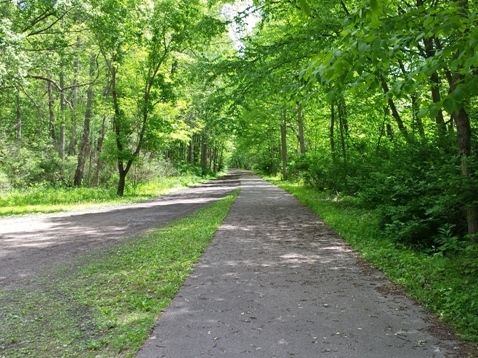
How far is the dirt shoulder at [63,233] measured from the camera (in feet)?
24.3

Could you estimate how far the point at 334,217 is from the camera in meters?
11.7

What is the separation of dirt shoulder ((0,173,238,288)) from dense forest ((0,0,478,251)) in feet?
15.0

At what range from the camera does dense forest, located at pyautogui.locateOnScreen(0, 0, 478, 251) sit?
132 inches

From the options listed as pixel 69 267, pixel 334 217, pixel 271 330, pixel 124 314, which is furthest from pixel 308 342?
pixel 334 217

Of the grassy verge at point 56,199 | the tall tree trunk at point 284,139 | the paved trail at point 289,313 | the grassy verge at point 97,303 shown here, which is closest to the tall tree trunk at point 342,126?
the paved trail at point 289,313

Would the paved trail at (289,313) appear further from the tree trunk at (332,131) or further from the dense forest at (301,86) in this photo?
the tree trunk at (332,131)

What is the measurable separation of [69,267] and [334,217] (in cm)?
755

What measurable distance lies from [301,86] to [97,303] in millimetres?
4337

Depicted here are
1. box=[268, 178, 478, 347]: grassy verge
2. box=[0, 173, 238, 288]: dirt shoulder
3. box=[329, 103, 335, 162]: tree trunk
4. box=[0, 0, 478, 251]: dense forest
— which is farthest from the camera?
box=[329, 103, 335, 162]: tree trunk

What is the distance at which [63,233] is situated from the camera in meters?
10.8

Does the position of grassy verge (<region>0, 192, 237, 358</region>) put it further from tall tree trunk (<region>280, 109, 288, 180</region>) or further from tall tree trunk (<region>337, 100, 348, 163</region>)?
tall tree trunk (<region>280, 109, 288, 180</region>)

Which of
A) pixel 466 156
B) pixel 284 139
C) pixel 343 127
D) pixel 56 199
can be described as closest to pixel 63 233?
pixel 56 199

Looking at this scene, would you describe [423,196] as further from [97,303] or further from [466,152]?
[97,303]

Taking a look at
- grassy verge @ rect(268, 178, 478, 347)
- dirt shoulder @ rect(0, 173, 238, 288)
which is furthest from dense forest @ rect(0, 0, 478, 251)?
dirt shoulder @ rect(0, 173, 238, 288)
